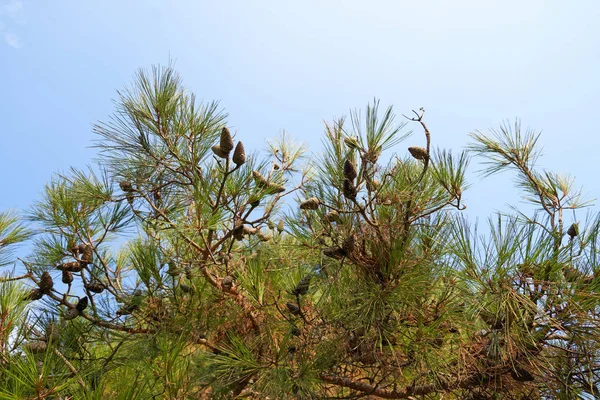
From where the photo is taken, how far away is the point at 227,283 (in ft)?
4.35

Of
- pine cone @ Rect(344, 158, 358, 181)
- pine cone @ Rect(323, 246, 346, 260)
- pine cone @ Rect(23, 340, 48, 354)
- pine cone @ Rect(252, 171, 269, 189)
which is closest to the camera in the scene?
pine cone @ Rect(344, 158, 358, 181)

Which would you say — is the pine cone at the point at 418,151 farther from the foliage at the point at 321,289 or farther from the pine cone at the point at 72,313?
the pine cone at the point at 72,313

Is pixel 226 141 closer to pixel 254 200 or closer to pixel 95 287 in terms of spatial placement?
pixel 254 200

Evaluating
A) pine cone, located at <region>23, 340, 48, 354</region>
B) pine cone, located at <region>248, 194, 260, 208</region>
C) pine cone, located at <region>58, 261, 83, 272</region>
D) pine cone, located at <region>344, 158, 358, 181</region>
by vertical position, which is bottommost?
pine cone, located at <region>23, 340, 48, 354</region>

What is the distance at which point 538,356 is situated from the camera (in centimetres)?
105

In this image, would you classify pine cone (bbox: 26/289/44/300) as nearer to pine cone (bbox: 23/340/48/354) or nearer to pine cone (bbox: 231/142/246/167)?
pine cone (bbox: 23/340/48/354)

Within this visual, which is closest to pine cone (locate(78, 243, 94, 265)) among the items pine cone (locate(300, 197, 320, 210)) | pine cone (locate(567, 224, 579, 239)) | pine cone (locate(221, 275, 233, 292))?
pine cone (locate(221, 275, 233, 292))

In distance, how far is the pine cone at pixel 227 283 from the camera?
1313 millimetres

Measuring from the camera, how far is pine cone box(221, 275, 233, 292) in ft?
4.31

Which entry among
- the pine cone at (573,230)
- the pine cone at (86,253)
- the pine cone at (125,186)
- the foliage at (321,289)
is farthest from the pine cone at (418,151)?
the pine cone at (86,253)

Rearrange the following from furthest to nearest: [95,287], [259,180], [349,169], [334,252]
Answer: [95,287]
[259,180]
[334,252]
[349,169]

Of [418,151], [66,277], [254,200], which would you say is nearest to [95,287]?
[66,277]

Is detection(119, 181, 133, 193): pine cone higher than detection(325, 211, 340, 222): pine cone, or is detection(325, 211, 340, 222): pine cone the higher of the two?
detection(119, 181, 133, 193): pine cone

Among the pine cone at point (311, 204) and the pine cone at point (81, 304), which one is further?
the pine cone at point (81, 304)
